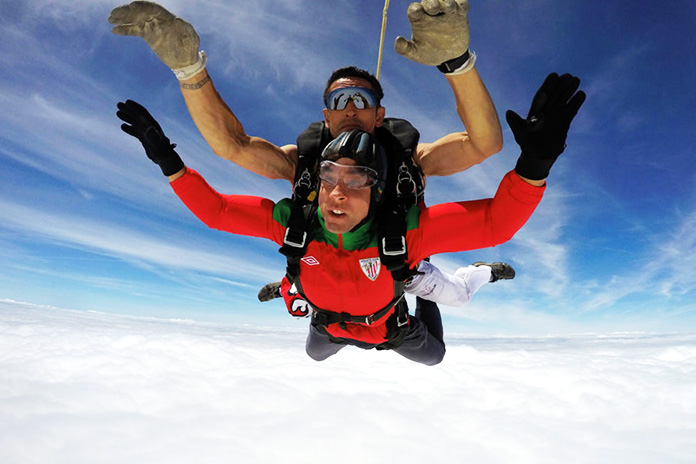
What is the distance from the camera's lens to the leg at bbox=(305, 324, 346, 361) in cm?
376

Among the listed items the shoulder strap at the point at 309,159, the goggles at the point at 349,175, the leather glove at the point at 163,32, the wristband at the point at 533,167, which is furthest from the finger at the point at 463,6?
the leather glove at the point at 163,32

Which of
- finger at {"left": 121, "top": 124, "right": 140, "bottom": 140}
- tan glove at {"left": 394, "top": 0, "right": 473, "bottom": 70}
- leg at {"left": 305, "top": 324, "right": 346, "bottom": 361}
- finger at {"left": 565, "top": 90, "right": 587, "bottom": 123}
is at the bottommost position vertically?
leg at {"left": 305, "top": 324, "right": 346, "bottom": 361}

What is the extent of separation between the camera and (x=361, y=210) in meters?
2.15

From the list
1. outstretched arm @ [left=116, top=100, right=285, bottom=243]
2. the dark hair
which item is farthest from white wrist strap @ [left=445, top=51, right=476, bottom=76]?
outstretched arm @ [left=116, top=100, right=285, bottom=243]

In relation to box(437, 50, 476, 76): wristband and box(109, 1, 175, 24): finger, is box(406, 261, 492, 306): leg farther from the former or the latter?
box(109, 1, 175, 24): finger

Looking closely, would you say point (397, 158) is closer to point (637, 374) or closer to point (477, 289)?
point (477, 289)

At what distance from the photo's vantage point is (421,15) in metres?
1.70

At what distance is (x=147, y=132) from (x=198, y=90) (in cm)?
66

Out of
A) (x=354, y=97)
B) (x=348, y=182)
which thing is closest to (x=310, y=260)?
(x=348, y=182)

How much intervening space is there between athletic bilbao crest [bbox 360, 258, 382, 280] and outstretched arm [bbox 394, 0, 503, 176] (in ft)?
3.66

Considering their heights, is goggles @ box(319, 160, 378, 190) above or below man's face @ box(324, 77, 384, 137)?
below

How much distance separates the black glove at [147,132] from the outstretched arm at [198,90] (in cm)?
42

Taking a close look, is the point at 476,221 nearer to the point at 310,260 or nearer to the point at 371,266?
the point at 371,266

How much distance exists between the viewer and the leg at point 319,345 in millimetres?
3763
